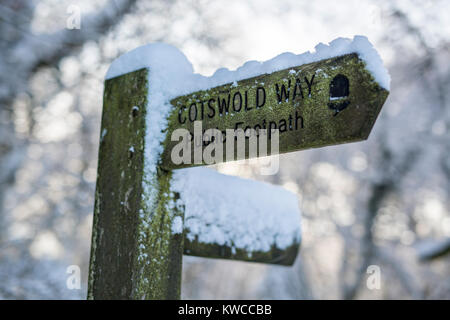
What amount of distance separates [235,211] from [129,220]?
464mm

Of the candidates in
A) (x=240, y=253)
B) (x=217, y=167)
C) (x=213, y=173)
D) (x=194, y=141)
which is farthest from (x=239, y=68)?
(x=217, y=167)

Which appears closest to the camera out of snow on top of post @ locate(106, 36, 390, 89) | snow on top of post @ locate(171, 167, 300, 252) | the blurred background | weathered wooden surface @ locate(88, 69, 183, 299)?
snow on top of post @ locate(106, 36, 390, 89)

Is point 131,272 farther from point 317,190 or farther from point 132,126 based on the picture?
point 317,190

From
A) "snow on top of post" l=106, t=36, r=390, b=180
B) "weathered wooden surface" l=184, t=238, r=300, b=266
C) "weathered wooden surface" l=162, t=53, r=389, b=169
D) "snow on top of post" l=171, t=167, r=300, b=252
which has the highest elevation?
"snow on top of post" l=106, t=36, r=390, b=180

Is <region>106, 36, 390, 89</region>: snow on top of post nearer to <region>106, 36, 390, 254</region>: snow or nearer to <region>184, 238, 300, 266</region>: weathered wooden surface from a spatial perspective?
<region>106, 36, 390, 254</region>: snow

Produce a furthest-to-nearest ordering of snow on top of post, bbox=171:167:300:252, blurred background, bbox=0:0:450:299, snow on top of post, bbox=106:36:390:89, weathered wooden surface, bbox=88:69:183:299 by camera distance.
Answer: blurred background, bbox=0:0:450:299
snow on top of post, bbox=171:167:300:252
weathered wooden surface, bbox=88:69:183:299
snow on top of post, bbox=106:36:390:89

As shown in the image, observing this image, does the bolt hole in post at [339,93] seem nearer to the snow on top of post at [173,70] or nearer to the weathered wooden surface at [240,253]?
the snow on top of post at [173,70]

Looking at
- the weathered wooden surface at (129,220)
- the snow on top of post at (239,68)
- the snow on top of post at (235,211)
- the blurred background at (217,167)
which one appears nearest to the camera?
the snow on top of post at (239,68)

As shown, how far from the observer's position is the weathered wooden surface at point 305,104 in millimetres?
934

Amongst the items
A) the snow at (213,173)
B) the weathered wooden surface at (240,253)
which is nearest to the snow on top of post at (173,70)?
the snow at (213,173)

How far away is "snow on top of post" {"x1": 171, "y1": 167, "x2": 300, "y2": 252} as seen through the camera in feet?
4.94

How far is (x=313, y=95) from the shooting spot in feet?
3.31

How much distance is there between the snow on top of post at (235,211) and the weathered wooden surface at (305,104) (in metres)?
0.32

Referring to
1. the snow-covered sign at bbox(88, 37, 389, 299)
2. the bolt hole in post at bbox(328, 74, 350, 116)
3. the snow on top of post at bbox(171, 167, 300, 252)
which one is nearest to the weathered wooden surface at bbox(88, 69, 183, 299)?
the snow-covered sign at bbox(88, 37, 389, 299)
